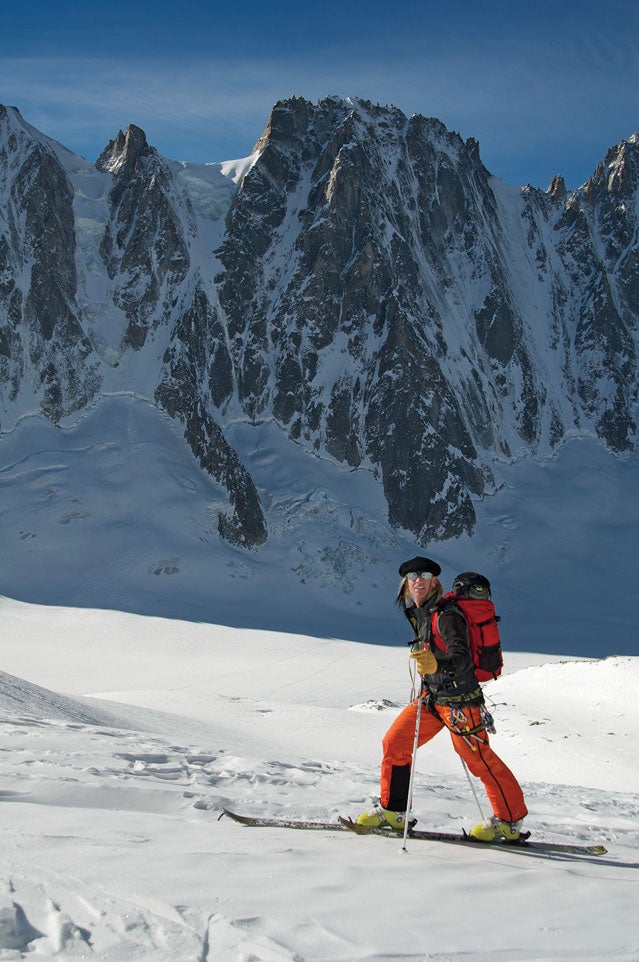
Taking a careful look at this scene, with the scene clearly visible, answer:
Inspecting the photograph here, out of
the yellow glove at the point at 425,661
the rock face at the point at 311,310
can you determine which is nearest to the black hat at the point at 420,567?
the yellow glove at the point at 425,661

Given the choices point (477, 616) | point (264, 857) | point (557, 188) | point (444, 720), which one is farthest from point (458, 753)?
point (557, 188)

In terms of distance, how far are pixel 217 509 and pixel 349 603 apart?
39.7 ft

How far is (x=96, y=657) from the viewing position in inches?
1364

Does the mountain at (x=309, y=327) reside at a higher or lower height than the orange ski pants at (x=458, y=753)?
higher

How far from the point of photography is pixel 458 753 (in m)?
5.62

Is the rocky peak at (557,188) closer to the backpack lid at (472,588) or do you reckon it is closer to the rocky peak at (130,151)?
the rocky peak at (130,151)

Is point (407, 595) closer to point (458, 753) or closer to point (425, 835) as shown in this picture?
point (458, 753)

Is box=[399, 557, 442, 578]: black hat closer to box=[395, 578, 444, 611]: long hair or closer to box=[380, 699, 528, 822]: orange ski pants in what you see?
box=[395, 578, 444, 611]: long hair

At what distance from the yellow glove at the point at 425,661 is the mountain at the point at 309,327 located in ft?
174

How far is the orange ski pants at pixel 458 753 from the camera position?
553cm

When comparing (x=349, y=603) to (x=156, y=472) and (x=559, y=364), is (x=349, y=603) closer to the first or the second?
(x=156, y=472)

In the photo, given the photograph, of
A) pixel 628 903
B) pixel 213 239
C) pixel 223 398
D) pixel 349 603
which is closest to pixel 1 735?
pixel 628 903

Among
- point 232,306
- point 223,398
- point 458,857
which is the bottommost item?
point 458,857

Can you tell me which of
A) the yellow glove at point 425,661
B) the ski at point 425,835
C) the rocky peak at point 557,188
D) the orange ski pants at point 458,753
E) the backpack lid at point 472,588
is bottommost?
the ski at point 425,835
